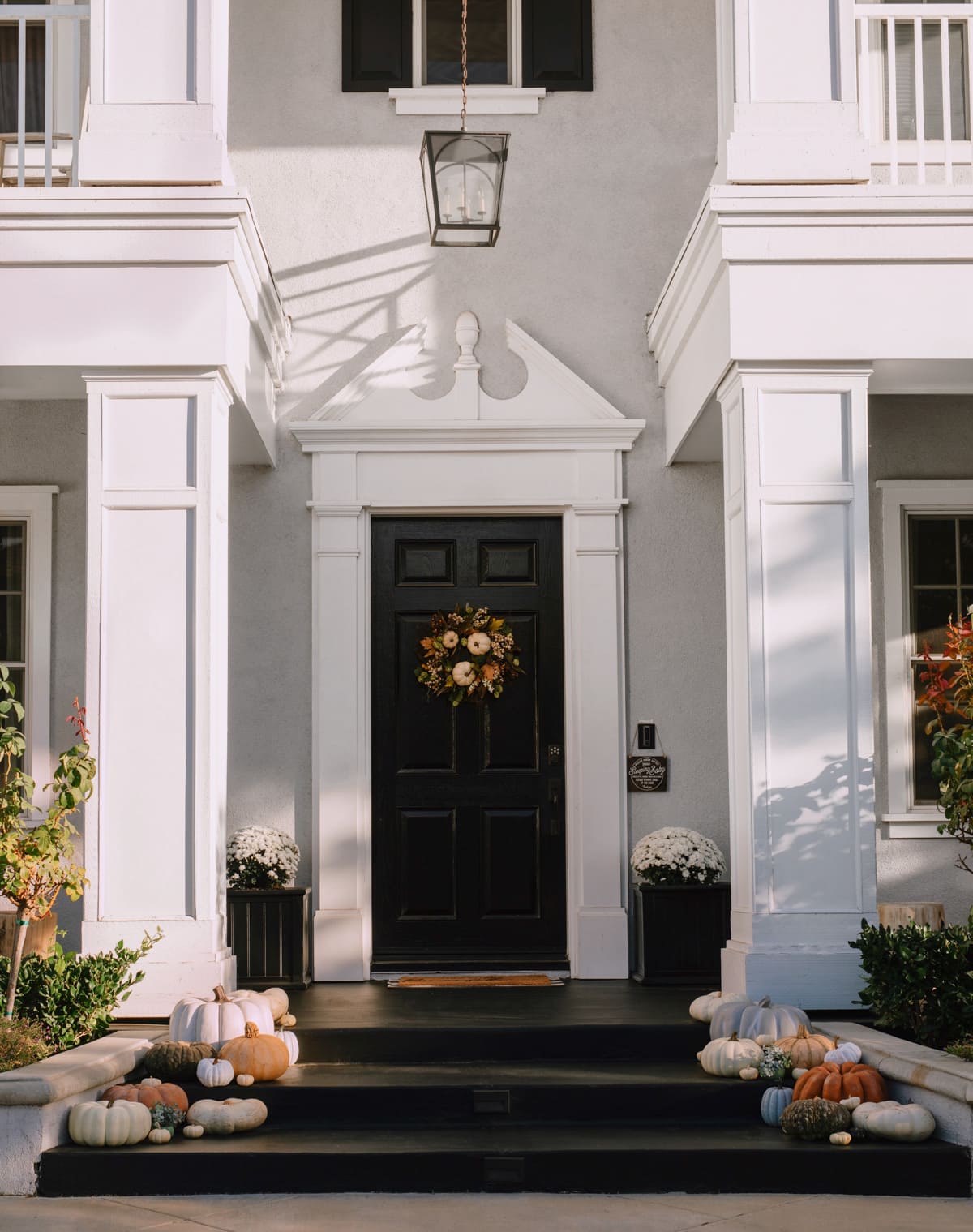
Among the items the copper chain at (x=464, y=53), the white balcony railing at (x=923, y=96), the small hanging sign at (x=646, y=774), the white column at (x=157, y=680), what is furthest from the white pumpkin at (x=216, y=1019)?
the white balcony railing at (x=923, y=96)

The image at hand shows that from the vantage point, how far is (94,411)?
6500mm

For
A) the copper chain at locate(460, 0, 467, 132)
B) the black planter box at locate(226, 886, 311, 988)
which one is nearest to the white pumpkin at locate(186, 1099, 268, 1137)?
the black planter box at locate(226, 886, 311, 988)

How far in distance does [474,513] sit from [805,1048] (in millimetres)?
3903

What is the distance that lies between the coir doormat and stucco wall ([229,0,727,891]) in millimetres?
1432

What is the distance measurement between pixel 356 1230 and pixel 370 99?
649 centimetres

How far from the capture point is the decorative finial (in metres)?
8.48

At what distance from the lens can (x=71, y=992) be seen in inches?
228

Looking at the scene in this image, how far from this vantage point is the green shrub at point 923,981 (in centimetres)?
560

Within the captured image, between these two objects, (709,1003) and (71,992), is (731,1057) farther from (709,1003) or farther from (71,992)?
(71,992)

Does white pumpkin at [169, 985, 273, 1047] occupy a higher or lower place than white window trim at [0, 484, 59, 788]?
lower

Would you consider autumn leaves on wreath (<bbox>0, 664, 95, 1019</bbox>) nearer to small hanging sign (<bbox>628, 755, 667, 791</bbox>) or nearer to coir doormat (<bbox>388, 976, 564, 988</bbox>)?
coir doormat (<bbox>388, 976, 564, 988</bbox>)

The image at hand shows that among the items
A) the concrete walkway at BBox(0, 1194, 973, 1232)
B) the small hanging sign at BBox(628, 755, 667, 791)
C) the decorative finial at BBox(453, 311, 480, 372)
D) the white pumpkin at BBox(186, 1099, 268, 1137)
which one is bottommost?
Result: the concrete walkway at BBox(0, 1194, 973, 1232)

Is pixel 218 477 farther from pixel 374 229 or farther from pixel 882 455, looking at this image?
pixel 882 455

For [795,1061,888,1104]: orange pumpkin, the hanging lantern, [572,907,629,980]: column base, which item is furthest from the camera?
[572,907,629,980]: column base
